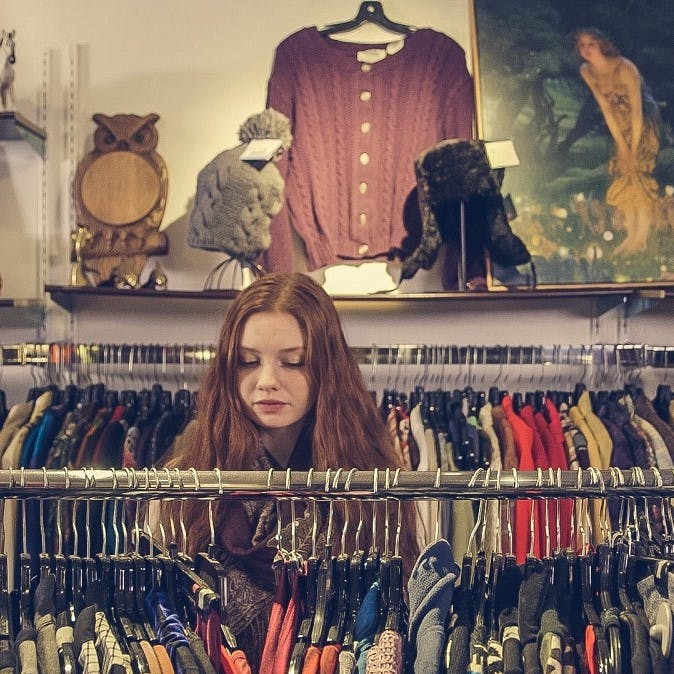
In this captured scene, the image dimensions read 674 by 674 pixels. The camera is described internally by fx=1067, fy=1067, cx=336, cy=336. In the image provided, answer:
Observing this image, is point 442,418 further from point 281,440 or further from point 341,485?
point 341,485

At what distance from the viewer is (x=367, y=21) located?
11.7 ft

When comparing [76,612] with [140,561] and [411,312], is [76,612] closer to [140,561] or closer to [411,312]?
[140,561]

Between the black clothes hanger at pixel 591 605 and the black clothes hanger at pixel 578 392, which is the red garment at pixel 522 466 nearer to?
the black clothes hanger at pixel 578 392

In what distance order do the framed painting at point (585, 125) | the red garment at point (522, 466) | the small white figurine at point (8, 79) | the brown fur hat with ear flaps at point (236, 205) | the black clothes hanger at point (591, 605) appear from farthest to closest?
the framed painting at point (585, 125), the small white figurine at point (8, 79), the brown fur hat with ear flaps at point (236, 205), the red garment at point (522, 466), the black clothes hanger at point (591, 605)

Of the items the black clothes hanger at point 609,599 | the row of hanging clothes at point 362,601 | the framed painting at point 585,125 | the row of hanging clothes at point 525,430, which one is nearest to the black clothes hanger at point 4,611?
the row of hanging clothes at point 362,601

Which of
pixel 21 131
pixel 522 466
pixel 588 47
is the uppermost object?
pixel 588 47

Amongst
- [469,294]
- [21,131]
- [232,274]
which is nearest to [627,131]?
[469,294]

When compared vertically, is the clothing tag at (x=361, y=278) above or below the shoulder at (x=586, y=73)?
below

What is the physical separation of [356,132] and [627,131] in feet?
2.87

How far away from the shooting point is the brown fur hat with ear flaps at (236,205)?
3.14 meters

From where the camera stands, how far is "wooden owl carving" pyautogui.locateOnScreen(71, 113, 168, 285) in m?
3.36

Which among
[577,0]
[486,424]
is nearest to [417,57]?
[577,0]

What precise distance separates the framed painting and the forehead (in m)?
1.35

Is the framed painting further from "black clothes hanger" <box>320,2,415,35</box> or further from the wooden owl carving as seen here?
the wooden owl carving
